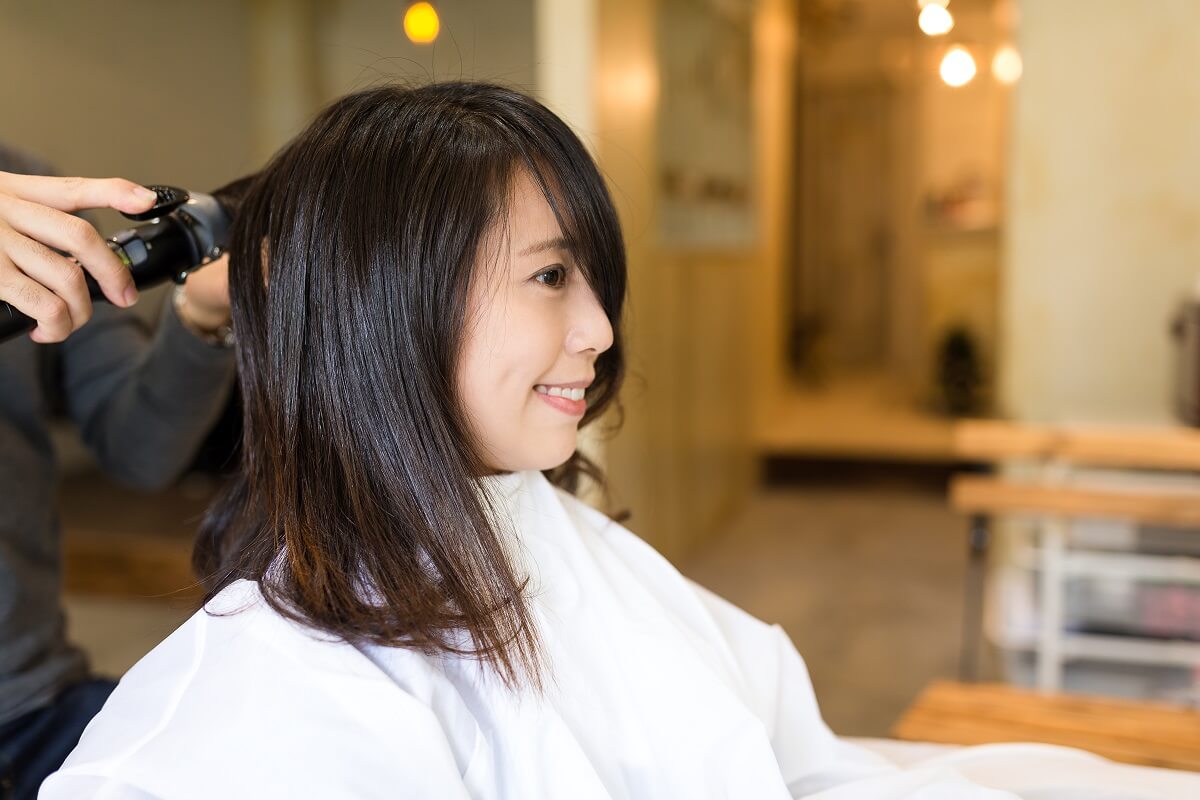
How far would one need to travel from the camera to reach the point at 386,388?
0.89 meters

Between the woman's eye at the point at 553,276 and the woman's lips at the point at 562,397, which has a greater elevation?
the woman's eye at the point at 553,276

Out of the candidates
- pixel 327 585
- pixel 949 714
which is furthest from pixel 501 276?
pixel 949 714

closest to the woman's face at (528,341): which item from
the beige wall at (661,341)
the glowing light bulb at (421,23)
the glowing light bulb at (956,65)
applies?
the glowing light bulb at (421,23)

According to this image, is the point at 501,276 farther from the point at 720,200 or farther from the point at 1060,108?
the point at 720,200

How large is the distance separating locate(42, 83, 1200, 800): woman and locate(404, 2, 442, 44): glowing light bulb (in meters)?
1.26

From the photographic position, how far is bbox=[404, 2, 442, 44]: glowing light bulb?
2150 millimetres

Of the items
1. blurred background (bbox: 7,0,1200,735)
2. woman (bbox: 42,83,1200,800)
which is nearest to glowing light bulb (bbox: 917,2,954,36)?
blurred background (bbox: 7,0,1200,735)

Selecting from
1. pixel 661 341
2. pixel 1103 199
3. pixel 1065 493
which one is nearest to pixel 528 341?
pixel 1065 493

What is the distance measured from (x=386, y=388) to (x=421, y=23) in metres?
1.49

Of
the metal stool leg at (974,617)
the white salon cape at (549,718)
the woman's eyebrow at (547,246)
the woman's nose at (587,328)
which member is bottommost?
the metal stool leg at (974,617)

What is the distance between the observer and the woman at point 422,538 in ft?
2.57

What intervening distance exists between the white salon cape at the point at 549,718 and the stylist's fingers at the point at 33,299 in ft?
0.86

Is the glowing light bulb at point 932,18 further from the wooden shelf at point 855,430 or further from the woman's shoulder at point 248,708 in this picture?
the woman's shoulder at point 248,708

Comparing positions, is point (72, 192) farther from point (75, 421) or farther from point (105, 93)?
point (105, 93)
